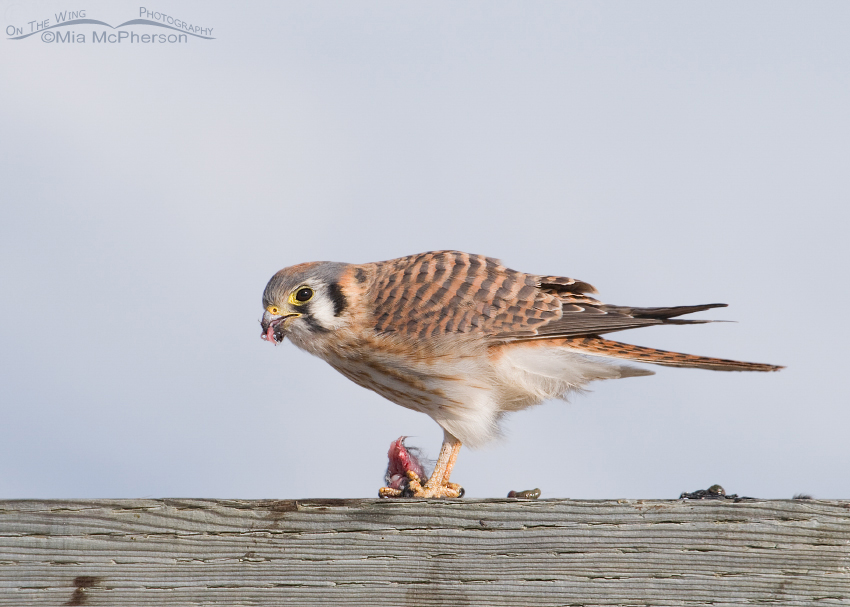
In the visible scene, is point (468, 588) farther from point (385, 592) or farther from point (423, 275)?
point (423, 275)

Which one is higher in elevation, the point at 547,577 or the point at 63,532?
the point at 63,532

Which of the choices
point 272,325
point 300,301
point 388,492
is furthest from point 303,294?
point 388,492

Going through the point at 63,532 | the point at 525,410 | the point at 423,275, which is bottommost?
the point at 63,532

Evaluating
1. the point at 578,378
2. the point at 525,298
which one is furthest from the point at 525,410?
the point at 525,298

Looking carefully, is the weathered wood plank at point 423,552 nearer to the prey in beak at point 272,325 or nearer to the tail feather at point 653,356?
the tail feather at point 653,356

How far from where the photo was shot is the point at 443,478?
363 cm

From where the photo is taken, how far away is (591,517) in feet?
7.54

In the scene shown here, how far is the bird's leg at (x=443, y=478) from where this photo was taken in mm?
3462

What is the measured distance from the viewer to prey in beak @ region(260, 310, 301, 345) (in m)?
3.94

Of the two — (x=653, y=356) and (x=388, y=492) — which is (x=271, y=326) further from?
(x=653, y=356)

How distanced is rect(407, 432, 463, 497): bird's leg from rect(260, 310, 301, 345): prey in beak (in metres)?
0.95

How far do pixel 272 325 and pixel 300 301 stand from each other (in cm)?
18

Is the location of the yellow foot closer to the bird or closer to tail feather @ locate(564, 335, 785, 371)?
the bird

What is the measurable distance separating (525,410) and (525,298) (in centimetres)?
56
